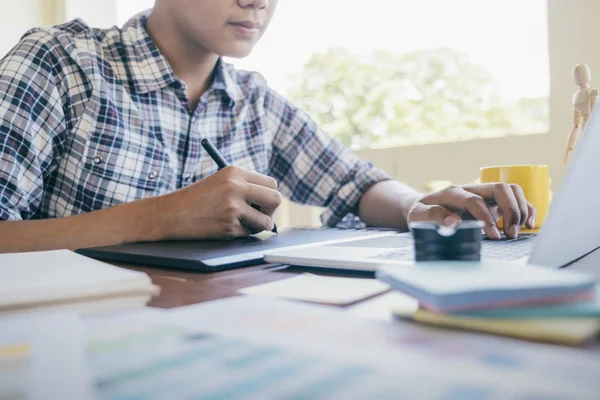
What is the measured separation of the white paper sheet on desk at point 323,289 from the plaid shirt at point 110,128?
24.3 inches

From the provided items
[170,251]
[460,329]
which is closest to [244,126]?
[170,251]

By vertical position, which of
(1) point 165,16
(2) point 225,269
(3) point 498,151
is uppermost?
(1) point 165,16

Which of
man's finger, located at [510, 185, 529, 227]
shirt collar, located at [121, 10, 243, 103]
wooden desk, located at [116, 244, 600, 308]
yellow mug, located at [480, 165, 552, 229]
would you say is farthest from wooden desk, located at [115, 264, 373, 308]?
shirt collar, located at [121, 10, 243, 103]

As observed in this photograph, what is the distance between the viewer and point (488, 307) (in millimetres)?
277

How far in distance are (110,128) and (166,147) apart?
0.11m

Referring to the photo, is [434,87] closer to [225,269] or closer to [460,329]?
[225,269]

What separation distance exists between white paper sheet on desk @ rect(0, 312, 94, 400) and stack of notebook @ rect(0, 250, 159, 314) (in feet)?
0.19

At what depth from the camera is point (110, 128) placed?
1000 mm

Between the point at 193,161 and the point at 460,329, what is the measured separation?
2.89ft

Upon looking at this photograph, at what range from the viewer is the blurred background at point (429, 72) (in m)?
1.34

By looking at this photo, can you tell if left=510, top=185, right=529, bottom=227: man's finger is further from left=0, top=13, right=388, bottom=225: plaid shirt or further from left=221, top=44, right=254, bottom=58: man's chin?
left=221, top=44, right=254, bottom=58: man's chin

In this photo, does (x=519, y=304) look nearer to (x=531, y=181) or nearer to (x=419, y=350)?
(x=419, y=350)

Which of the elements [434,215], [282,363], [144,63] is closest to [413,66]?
[144,63]

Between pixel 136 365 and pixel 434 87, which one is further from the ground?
pixel 434 87
